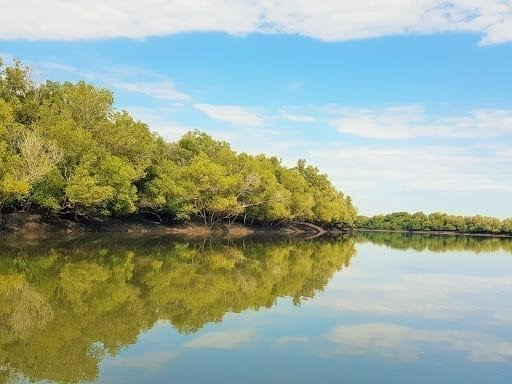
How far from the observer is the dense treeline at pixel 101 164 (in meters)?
42.2

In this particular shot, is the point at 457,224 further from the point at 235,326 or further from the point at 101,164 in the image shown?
the point at 235,326

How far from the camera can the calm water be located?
35.4 ft

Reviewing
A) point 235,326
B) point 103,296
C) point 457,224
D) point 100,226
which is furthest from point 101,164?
point 457,224

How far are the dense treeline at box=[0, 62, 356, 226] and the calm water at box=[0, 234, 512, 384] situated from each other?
17.7 metres

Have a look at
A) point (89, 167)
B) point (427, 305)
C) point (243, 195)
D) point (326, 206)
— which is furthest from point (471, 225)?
point (427, 305)

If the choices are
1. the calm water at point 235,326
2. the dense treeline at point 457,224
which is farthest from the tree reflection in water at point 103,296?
the dense treeline at point 457,224

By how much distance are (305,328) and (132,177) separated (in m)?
41.3

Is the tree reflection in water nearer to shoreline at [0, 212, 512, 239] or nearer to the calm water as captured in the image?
the calm water

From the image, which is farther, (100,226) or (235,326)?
(100,226)

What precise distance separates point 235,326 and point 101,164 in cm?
A: 3844

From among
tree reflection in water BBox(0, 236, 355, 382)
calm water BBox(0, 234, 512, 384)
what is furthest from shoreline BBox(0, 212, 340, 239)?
calm water BBox(0, 234, 512, 384)

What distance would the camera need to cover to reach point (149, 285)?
67.4 ft

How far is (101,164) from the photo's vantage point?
49750 millimetres

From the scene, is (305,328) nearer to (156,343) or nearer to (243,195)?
(156,343)
